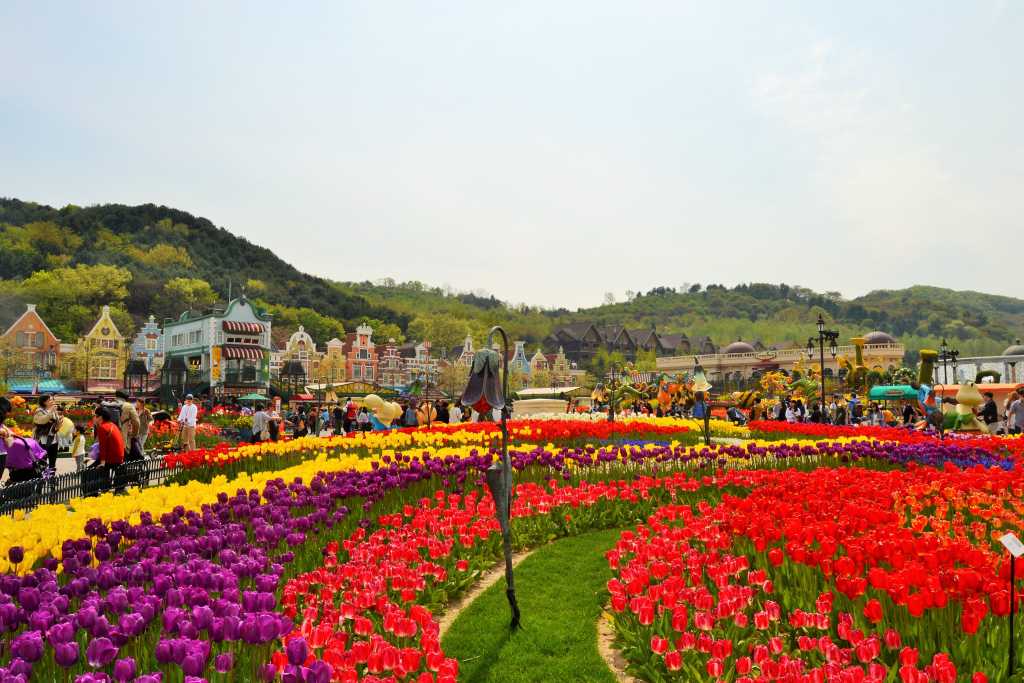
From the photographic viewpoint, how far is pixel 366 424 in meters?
25.6

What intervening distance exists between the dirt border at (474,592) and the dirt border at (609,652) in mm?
1224

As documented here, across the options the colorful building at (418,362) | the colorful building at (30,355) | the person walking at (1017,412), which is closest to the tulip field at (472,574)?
the person walking at (1017,412)

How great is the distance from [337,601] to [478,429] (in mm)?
13202

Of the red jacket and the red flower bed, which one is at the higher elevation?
the red jacket

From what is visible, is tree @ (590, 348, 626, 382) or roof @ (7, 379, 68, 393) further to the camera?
tree @ (590, 348, 626, 382)

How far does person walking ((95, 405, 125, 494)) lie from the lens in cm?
1205

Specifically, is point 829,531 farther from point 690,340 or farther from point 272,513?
point 690,340

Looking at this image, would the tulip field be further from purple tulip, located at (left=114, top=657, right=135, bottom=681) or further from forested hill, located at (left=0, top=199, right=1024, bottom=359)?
forested hill, located at (left=0, top=199, right=1024, bottom=359)

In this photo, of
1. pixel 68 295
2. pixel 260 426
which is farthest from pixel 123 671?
pixel 68 295

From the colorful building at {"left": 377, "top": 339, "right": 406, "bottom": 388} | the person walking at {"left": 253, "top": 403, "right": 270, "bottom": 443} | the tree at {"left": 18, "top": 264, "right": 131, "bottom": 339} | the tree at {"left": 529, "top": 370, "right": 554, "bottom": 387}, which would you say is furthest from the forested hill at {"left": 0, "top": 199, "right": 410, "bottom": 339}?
the person walking at {"left": 253, "top": 403, "right": 270, "bottom": 443}

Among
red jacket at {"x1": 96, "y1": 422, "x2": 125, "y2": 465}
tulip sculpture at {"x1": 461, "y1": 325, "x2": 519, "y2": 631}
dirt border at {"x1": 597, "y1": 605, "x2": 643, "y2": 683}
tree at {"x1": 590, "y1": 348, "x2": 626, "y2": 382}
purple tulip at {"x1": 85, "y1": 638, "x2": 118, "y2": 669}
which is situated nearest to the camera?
purple tulip at {"x1": 85, "y1": 638, "x2": 118, "y2": 669}

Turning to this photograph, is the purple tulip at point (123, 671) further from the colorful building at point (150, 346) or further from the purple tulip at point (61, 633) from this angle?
the colorful building at point (150, 346)

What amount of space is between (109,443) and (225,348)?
193 feet

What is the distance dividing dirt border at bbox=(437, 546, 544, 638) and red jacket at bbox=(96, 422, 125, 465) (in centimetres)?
721
